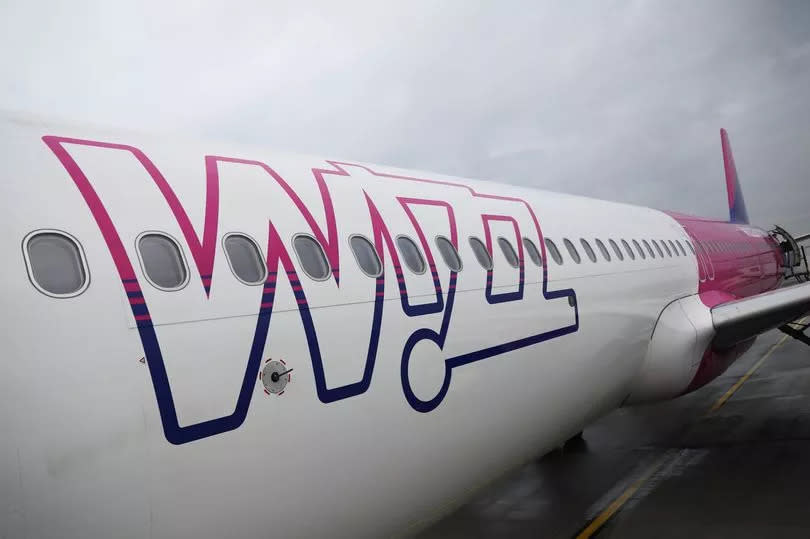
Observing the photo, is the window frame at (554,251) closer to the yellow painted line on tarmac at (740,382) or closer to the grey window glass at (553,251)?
the grey window glass at (553,251)

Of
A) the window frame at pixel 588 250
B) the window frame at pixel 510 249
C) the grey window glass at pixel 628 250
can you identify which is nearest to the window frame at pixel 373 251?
the window frame at pixel 510 249

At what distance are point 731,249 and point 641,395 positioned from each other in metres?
8.21

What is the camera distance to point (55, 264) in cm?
302

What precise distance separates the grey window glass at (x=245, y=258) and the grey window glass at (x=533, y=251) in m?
3.43

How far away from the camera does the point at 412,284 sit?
485cm

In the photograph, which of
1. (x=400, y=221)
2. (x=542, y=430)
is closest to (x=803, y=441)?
(x=542, y=430)

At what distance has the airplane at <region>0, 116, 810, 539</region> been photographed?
2.91 meters

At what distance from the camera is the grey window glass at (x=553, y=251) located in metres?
6.95

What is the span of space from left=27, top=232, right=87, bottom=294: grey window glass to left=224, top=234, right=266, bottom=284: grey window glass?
87 cm

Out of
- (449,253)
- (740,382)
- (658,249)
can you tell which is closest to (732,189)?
(740,382)

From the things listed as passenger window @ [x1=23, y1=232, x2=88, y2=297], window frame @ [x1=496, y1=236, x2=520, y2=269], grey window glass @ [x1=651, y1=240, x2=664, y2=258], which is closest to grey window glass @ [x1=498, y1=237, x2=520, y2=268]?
window frame @ [x1=496, y1=236, x2=520, y2=269]

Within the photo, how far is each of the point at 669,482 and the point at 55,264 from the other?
9331mm

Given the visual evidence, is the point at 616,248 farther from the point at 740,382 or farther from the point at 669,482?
the point at 740,382

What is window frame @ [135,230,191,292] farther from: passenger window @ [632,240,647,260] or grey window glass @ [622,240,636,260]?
passenger window @ [632,240,647,260]
